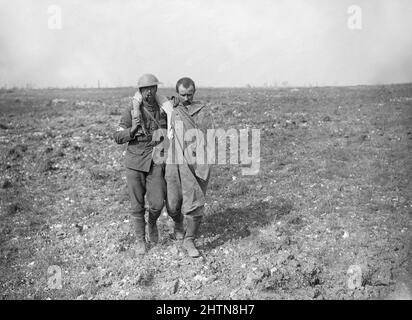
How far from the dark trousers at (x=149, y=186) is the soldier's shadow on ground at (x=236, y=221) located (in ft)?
3.39

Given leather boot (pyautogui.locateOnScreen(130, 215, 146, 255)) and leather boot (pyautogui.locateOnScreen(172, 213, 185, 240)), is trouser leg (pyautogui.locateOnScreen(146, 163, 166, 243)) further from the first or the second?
leather boot (pyautogui.locateOnScreen(172, 213, 185, 240))

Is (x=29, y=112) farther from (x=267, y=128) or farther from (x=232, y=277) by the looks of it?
(x=232, y=277)

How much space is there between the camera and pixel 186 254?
6.51m

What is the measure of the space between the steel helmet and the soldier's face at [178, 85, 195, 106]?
1.14 feet

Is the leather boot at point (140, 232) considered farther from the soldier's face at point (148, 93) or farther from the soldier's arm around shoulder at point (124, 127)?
the soldier's face at point (148, 93)

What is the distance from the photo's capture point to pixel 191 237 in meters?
6.46

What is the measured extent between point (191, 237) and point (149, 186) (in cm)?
94

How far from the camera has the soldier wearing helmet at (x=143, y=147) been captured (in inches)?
245

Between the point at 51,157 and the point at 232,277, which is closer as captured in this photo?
the point at 232,277

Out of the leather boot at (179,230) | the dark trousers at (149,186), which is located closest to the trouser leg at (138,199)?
the dark trousers at (149,186)

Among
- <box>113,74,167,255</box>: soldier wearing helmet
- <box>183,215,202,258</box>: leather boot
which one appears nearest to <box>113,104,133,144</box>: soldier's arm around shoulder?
<box>113,74,167,255</box>: soldier wearing helmet

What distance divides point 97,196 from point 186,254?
354cm

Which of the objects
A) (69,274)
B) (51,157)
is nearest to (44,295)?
(69,274)
